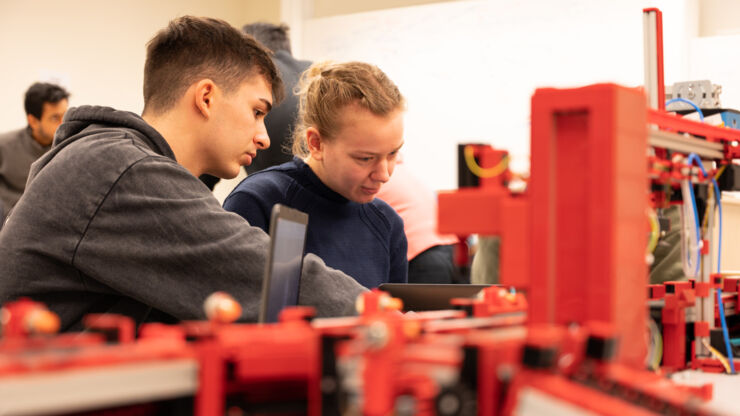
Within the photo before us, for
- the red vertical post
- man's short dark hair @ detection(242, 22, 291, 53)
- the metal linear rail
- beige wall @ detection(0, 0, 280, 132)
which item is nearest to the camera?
the red vertical post

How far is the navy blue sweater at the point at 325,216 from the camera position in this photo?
1.89 m

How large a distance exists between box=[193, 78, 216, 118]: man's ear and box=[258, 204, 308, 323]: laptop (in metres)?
0.56

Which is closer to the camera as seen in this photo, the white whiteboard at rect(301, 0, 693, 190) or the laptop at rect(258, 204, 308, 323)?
the laptop at rect(258, 204, 308, 323)

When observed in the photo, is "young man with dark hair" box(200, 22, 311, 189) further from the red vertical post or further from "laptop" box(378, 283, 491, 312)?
the red vertical post

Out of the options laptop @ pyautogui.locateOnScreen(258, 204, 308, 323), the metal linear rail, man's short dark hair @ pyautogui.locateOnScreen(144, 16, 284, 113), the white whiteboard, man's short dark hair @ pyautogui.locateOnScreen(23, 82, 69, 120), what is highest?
the white whiteboard

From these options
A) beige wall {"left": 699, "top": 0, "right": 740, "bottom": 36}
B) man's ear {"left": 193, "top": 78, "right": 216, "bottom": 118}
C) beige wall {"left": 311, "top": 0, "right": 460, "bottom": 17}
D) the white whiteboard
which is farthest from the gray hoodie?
beige wall {"left": 311, "top": 0, "right": 460, "bottom": 17}

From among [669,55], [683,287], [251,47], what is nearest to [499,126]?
[669,55]

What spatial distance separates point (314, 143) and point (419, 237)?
0.66 metres

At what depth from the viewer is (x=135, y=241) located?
1296 mm

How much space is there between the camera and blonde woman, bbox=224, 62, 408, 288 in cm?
188

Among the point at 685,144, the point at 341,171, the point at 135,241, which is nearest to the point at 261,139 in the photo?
the point at 341,171

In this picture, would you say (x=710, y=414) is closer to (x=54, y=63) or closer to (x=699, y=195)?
(x=699, y=195)

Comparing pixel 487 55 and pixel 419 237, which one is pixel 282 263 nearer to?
pixel 419 237

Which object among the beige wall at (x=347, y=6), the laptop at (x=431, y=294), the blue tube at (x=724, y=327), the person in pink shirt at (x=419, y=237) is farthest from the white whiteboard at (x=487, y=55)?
the blue tube at (x=724, y=327)
